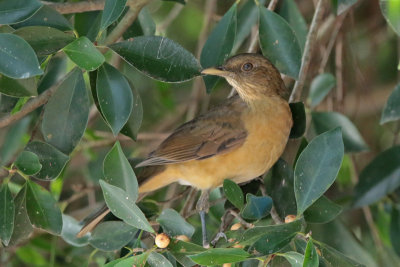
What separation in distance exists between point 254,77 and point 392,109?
0.82 m

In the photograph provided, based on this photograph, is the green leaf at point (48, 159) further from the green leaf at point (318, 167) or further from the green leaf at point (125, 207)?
the green leaf at point (318, 167)

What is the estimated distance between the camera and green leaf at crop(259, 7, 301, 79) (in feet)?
11.8

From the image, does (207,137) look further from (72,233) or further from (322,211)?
(322,211)

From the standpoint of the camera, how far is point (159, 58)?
330 cm

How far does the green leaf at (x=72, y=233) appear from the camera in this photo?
395 cm

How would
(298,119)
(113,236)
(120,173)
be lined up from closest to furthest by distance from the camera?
1. (120,173)
2. (113,236)
3. (298,119)

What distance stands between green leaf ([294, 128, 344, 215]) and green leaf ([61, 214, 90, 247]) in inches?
54.4

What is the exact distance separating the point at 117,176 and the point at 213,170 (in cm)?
107

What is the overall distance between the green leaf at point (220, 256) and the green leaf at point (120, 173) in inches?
19.7

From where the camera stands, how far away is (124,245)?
3.40 meters

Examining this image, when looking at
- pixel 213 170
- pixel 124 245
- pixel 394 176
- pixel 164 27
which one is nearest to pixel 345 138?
pixel 394 176

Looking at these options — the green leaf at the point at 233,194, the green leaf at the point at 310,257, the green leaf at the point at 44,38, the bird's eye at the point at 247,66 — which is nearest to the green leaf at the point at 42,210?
the green leaf at the point at 44,38

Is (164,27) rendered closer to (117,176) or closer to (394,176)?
(394,176)

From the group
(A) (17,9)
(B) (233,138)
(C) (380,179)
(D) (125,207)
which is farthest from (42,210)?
(C) (380,179)
